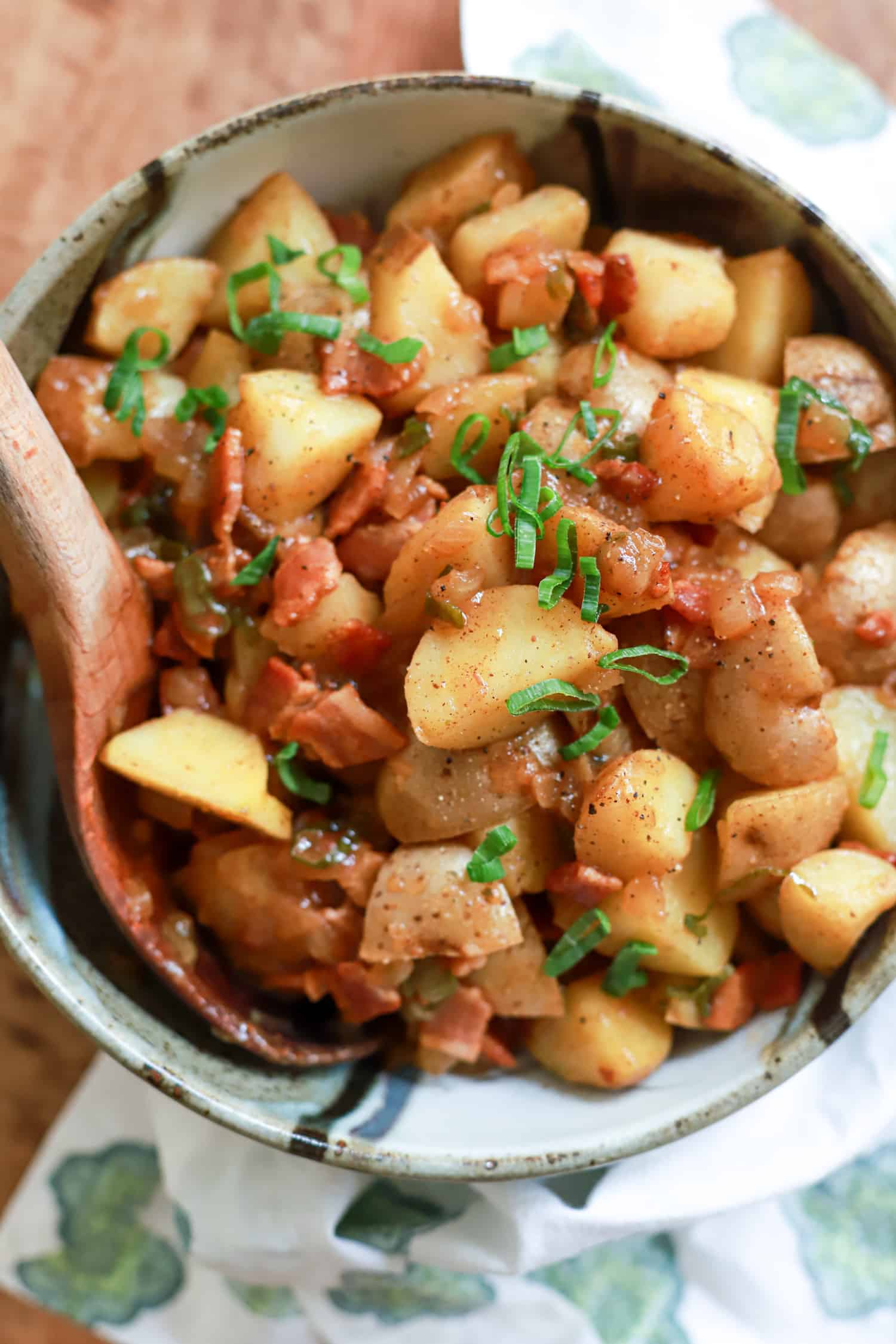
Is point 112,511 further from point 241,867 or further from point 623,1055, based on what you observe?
point 623,1055

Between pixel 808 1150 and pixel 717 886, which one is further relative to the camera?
pixel 808 1150

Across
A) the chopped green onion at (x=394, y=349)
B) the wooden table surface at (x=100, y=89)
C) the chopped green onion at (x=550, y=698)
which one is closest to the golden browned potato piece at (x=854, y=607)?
the chopped green onion at (x=550, y=698)

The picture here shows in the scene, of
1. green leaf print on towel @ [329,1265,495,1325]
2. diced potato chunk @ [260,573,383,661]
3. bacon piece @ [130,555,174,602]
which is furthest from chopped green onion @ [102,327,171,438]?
green leaf print on towel @ [329,1265,495,1325]

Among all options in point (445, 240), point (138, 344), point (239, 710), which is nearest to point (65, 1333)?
point (239, 710)

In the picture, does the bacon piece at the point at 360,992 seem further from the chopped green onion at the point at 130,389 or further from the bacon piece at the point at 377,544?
the chopped green onion at the point at 130,389

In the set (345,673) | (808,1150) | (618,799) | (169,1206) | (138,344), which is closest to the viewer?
(618,799)

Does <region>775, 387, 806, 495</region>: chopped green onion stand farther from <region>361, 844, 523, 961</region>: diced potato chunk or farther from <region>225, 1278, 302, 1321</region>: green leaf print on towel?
<region>225, 1278, 302, 1321</region>: green leaf print on towel
